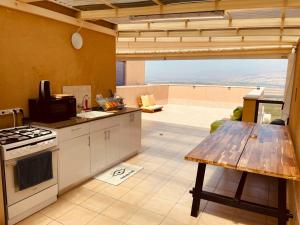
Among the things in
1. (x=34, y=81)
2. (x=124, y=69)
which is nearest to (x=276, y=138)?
(x=34, y=81)

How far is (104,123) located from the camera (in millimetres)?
3344

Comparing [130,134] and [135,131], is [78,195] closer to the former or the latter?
[130,134]

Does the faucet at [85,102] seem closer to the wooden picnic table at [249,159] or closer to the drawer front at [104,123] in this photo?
the drawer front at [104,123]

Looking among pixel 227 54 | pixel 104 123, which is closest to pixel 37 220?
pixel 104 123

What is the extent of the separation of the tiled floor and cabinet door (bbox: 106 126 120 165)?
1.33ft

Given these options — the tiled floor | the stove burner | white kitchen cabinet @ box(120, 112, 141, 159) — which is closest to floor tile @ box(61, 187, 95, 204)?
the tiled floor

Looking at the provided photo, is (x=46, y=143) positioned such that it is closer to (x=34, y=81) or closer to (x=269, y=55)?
(x=34, y=81)

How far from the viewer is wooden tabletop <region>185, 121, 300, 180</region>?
1.98 meters

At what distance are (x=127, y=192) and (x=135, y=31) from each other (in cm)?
316

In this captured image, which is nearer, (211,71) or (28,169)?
(28,169)

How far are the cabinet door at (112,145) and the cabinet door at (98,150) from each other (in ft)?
0.25

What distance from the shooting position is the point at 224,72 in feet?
139

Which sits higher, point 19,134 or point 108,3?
point 108,3

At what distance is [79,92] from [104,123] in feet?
2.52
